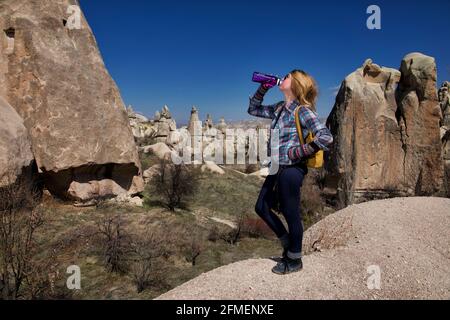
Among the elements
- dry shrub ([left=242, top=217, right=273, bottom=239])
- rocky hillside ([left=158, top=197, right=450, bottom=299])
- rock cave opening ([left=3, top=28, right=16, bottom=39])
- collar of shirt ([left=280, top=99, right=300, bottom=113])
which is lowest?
dry shrub ([left=242, top=217, right=273, bottom=239])

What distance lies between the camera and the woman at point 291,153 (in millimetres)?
2918

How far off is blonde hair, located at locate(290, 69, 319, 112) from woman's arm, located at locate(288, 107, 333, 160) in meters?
0.13

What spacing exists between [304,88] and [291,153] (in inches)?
23.0

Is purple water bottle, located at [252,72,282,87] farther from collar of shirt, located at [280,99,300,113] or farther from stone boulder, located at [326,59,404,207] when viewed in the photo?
stone boulder, located at [326,59,404,207]

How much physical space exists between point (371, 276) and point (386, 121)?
24.7ft

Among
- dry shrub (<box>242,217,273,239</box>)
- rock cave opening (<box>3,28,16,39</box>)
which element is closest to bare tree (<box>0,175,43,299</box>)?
A: rock cave opening (<box>3,28,16,39</box>)

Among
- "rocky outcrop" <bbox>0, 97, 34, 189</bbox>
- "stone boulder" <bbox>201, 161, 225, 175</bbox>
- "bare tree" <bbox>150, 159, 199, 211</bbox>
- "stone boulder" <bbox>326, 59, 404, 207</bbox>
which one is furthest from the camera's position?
"stone boulder" <bbox>201, 161, 225, 175</bbox>

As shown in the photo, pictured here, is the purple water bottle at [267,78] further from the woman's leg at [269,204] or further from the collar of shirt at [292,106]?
the woman's leg at [269,204]

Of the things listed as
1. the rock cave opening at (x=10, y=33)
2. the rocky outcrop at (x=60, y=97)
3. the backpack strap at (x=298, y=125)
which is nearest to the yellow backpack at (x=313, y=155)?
the backpack strap at (x=298, y=125)

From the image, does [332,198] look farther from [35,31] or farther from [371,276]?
[35,31]

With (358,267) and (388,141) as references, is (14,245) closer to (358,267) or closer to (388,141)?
(358,267)

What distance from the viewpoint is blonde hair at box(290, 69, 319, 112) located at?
306cm

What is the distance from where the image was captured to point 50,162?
8188 millimetres
